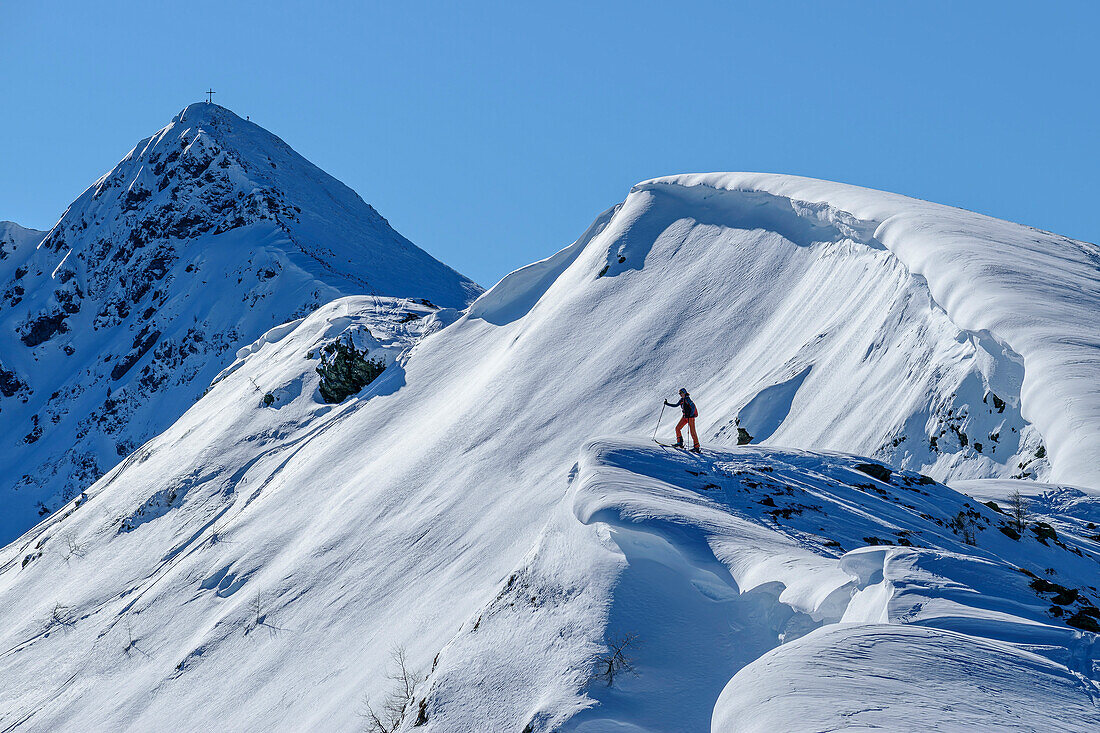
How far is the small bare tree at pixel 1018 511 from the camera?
11060mm

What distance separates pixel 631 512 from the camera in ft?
31.4

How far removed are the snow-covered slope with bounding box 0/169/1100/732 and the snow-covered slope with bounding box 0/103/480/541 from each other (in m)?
18.9

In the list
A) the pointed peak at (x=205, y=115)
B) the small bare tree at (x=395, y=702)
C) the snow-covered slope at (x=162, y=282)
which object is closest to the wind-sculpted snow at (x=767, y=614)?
the small bare tree at (x=395, y=702)

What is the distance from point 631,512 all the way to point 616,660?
6.02ft

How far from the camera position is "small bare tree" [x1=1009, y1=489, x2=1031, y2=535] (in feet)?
36.3

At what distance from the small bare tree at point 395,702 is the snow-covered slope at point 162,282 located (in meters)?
37.3

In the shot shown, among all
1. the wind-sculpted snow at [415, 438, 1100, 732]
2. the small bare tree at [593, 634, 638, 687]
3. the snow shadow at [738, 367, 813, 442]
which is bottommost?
the small bare tree at [593, 634, 638, 687]

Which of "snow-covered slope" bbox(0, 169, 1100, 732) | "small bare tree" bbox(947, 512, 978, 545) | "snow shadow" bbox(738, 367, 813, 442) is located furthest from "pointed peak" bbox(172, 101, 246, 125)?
"small bare tree" bbox(947, 512, 978, 545)

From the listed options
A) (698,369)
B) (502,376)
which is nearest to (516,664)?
(698,369)

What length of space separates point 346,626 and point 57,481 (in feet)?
140

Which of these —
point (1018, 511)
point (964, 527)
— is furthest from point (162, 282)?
point (964, 527)

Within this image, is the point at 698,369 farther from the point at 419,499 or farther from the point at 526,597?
the point at 526,597

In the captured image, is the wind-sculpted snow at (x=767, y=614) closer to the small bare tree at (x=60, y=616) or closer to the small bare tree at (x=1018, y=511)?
the small bare tree at (x=1018, y=511)

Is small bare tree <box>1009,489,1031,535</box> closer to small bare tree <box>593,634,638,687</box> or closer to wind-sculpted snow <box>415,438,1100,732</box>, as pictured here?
wind-sculpted snow <box>415,438,1100,732</box>
